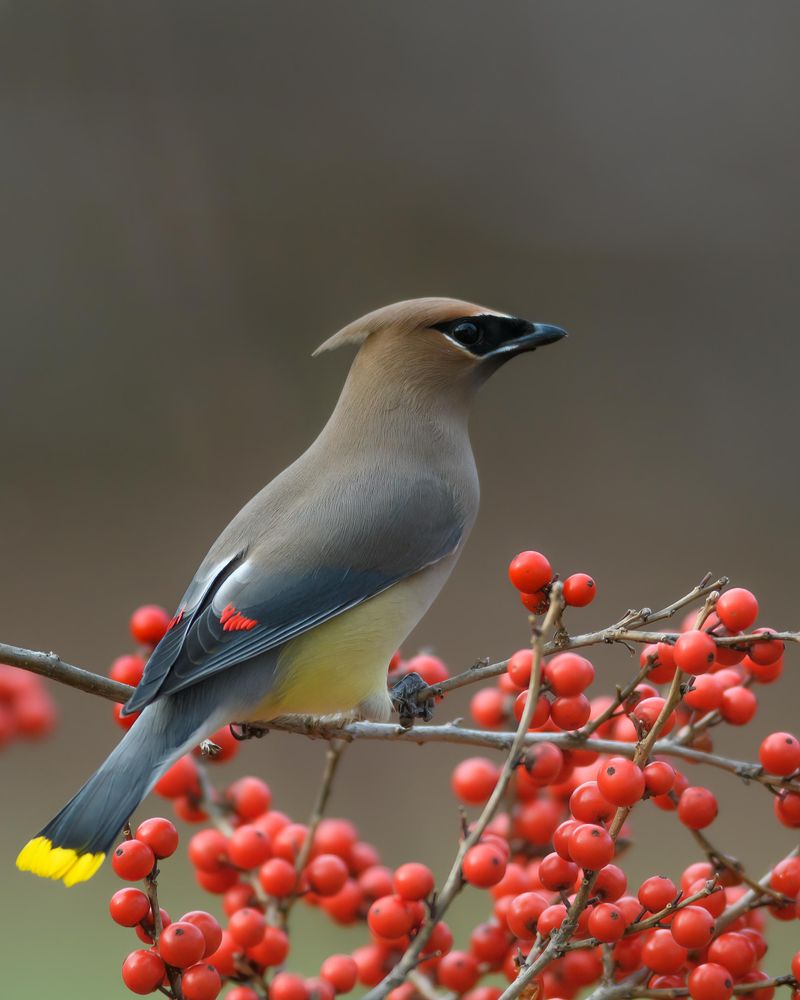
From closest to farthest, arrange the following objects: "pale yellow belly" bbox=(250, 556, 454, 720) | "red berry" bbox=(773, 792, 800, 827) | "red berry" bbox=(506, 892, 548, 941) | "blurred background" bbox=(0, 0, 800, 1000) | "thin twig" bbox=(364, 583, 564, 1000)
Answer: "thin twig" bbox=(364, 583, 564, 1000) → "red berry" bbox=(506, 892, 548, 941) → "red berry" bbox=(773, 792, 800, 827) → "pale yellow belly" bbox=(250, 556, 454, 720) → "blurred background" bbox=(0, 0, 800, 1000)

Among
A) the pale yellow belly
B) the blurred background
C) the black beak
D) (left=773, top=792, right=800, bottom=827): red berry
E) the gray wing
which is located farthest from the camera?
the blurred background

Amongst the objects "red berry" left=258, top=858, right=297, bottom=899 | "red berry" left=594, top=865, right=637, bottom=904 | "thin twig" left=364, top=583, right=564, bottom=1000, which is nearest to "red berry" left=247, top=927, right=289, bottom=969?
"red berry" left=258, top=858, right=297, bottom=899

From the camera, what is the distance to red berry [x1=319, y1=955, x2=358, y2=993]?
1.36 metres

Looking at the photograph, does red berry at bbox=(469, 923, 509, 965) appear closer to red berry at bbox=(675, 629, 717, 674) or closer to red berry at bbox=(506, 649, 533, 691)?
red berry at bbox=(506, 649, 533, 691)

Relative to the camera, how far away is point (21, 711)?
1861 mm

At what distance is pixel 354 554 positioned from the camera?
1.69 m

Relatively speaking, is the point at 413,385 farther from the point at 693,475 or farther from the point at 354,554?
the point at 693,475

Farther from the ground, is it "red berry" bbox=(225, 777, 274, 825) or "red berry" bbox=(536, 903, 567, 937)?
"red berry" bbox=(536, 903, 567, 937)

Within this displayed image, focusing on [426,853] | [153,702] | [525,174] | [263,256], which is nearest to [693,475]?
[525,174]

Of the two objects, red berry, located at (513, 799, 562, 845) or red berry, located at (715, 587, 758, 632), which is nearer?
red berry, located at (715, 587, 758, 632)

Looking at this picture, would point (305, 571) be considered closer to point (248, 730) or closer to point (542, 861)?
point (248, 730)

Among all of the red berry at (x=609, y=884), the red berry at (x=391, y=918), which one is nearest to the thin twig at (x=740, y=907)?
the red berry at (x=609, y=884)

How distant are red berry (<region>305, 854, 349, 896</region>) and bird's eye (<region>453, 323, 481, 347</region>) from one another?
2.49ft

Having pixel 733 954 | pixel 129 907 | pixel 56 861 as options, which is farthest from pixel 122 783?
pixel 733 954
